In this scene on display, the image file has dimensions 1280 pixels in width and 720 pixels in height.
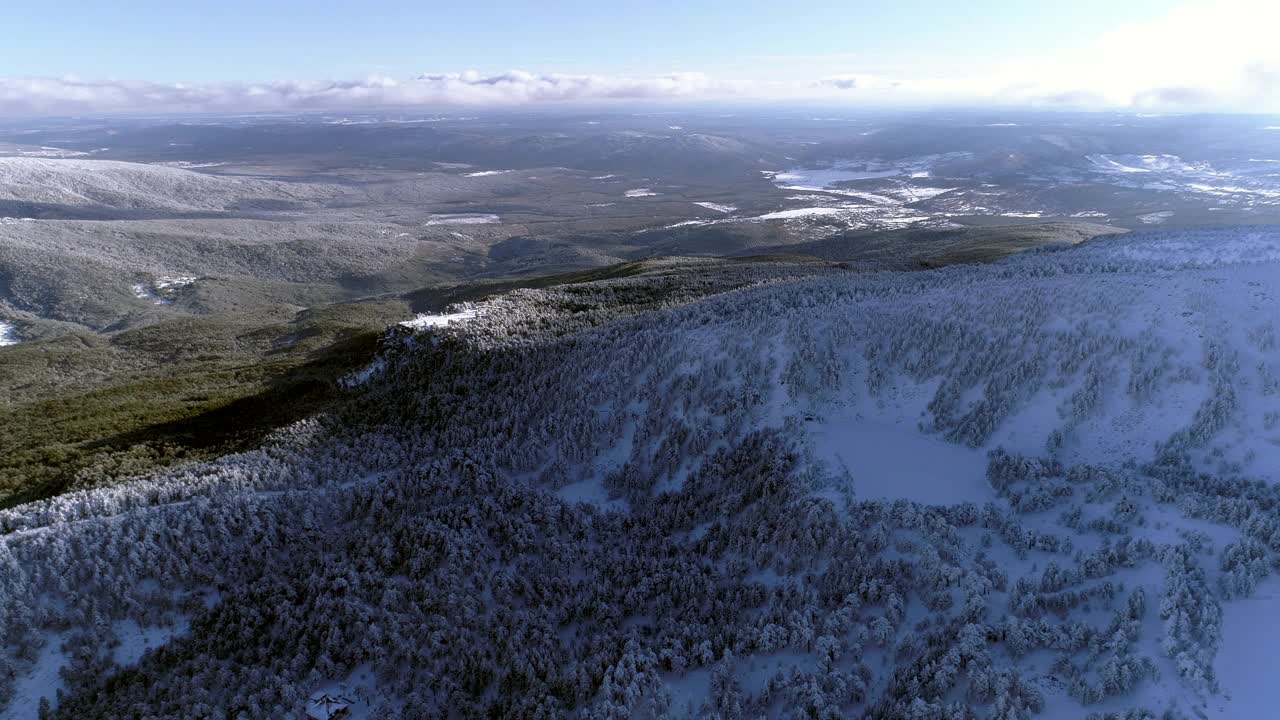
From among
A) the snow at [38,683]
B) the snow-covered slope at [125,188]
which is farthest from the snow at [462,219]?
the snow at [38,683]

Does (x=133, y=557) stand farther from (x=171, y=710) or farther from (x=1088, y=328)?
(x=1088, y=328)

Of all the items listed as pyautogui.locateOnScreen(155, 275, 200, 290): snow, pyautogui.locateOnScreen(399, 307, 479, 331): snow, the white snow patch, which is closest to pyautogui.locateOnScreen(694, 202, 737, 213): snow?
the white snow patch

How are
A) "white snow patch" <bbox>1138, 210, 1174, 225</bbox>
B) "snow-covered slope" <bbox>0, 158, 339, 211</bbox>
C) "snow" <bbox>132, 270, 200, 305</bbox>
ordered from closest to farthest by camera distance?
"snow" <bbox>132, 270, 200, 305</bbox>
"white snow patch" <bbox>1138, 210, 1174, 225</bbox>
"snow-covered slope" <bbox>0, 158, 339, 211</bbox>

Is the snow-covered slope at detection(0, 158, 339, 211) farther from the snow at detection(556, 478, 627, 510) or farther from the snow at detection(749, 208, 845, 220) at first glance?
the snow at detection(556, 478, 627, 510)

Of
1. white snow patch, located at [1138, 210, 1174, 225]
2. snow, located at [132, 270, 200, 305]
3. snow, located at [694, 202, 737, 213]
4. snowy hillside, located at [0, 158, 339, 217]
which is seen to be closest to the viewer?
snow, located at [132, 270, 200, 305]

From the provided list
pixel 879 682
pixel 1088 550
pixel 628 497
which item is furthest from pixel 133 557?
pixel 1088 550

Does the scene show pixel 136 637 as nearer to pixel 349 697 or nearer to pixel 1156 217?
pixel 349 697
